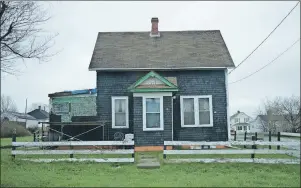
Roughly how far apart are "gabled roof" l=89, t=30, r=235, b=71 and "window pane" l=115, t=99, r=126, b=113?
1901mm

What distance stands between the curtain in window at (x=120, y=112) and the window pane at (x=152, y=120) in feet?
6.76

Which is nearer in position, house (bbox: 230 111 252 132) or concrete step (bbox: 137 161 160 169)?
concrete step (bbox: 137 161 160 169)

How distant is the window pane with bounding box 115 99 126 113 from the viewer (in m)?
19.1

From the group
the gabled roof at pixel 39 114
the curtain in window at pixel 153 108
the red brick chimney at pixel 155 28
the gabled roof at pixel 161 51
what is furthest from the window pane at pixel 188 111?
the gabled roof at pixel 39 114

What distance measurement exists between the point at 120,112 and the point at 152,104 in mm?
2513

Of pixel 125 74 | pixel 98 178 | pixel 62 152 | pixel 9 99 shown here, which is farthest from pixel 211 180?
pixel 9 99

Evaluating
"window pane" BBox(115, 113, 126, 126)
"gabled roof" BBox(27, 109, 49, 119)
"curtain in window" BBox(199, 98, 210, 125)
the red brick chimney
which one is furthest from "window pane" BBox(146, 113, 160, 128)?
"gabled roof" BBox(27, 109, 49, 119)

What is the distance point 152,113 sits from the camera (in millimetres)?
17422

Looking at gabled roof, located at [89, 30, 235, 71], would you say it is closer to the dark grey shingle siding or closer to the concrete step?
the dark grey shingle siding

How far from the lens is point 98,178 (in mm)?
9750

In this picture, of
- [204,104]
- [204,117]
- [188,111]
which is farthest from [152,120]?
[204,104]

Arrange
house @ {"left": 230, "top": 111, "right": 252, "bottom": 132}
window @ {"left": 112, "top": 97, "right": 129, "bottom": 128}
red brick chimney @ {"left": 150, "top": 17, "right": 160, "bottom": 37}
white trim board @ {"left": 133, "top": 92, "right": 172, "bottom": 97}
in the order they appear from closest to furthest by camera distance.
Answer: white trim board @ {"left": 133, "top": 92, "right": 172, "bottom": 97}
window @ {"left": 112, "top": 97, "right": 129, "bottom": 128}
red brick chimney @ {"left": 150, "top": 17, "right": 160, "bottom": 37}
house @ {"left": 230, "top": 111, "right": 252, "bottom": 132}

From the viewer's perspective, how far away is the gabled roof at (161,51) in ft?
63.4

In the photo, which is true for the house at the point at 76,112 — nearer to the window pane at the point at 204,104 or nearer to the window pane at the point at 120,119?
Result: the window pane at the point at 120,119
